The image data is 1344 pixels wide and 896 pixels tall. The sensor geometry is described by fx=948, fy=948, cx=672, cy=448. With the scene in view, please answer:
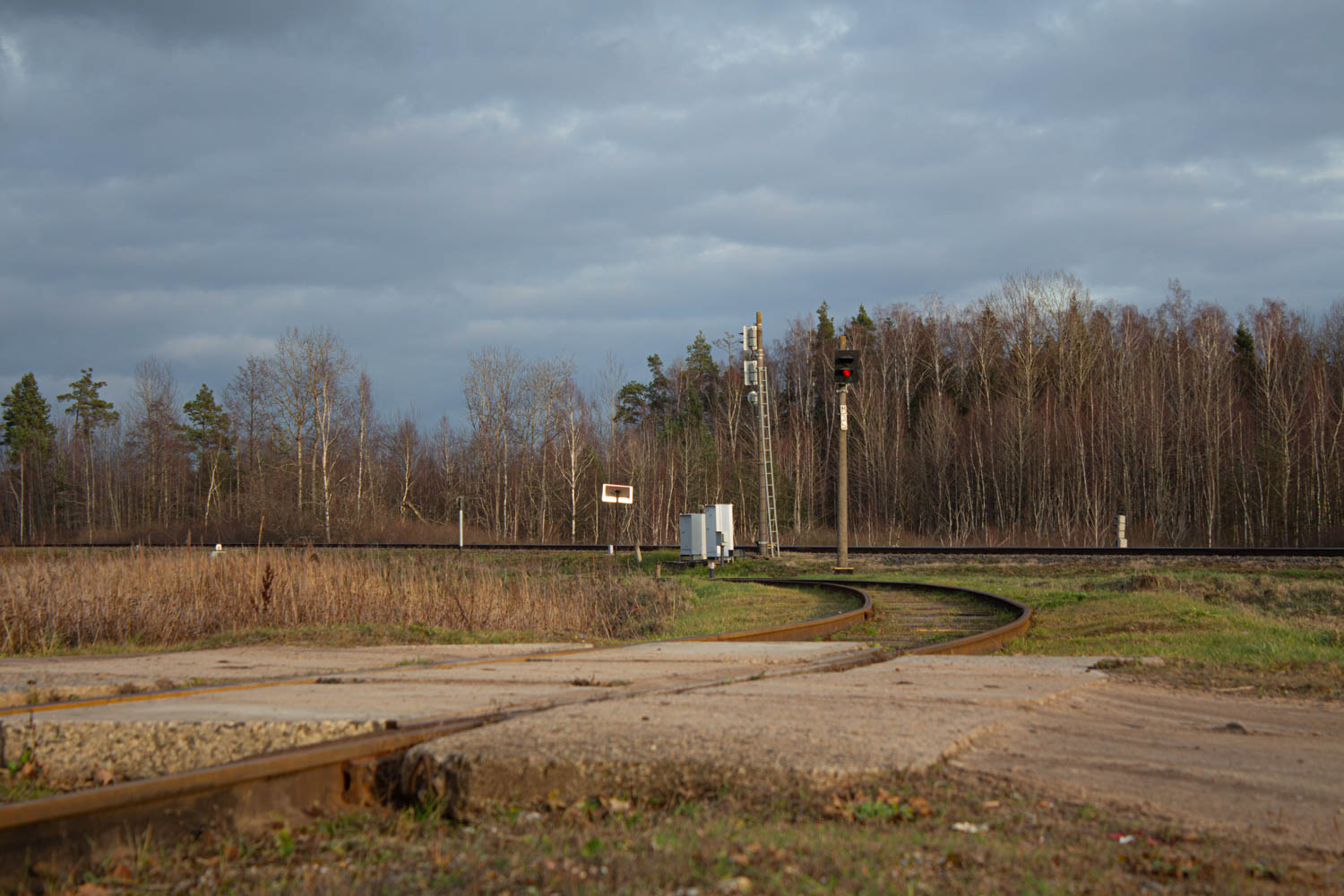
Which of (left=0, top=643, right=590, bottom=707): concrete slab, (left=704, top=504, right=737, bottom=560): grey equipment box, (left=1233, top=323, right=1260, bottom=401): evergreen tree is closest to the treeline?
(left=1233, top=323, right=1260, bottom=401): evergreen tree

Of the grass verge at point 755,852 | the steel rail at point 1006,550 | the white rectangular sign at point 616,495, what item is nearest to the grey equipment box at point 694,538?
the white rectangular sign at point 616,495

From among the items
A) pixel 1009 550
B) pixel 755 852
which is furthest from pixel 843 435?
pixel 755 852

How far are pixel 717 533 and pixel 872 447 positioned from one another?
3570 cm

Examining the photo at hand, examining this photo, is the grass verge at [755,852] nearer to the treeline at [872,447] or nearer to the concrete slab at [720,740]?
the concrete slab at [720,740]

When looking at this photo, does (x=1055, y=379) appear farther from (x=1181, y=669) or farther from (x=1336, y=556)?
(x=1181, y=669)

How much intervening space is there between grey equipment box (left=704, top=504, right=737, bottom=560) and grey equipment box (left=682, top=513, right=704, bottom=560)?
12 cm

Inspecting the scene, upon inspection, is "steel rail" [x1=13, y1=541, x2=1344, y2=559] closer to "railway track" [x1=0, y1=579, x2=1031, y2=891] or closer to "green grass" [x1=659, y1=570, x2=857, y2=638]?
"green grass" [x1=659, y1=570, x2=857, y2=638]

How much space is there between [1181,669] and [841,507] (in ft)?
46.0

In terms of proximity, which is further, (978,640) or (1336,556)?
(1336,556)

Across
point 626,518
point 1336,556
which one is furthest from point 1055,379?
point 1336,556

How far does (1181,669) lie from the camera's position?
8000 millimetres

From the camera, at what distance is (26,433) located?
3110 inches

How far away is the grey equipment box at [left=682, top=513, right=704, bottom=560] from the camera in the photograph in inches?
1016

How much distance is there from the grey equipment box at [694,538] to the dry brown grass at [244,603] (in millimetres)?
9283
